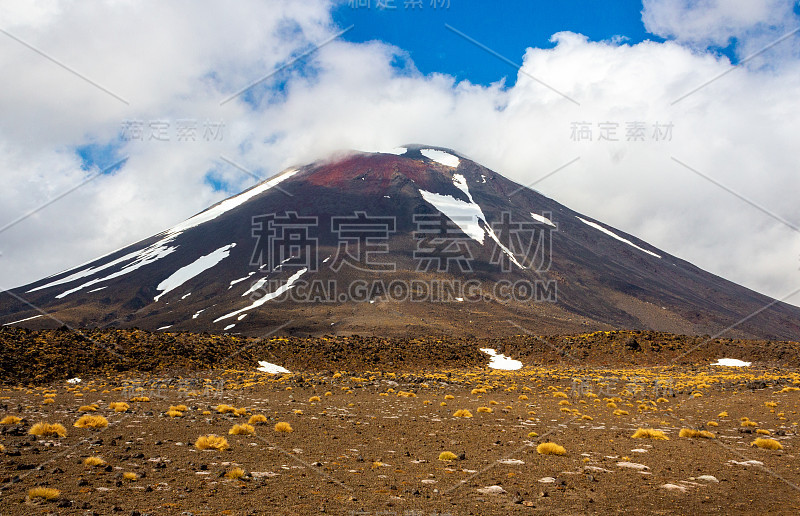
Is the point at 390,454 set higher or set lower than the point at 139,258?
lower

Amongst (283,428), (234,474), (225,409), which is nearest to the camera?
(234,474)

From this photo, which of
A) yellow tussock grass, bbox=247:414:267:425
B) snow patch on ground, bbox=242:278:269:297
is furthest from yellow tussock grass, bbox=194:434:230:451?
snow patch on ground, bbox=242:278:269:297

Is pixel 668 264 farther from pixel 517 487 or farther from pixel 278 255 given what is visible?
pixel 517 487

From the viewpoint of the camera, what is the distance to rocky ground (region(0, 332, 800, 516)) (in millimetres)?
8391

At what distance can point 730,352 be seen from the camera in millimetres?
47188

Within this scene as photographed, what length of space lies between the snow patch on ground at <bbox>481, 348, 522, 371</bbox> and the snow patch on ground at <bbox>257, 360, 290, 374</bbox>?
19862mm

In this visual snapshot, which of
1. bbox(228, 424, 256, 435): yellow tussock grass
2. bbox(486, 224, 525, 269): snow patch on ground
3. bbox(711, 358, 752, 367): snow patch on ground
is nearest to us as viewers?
bbox(228, 424, 256, 435): yellow tussock grass

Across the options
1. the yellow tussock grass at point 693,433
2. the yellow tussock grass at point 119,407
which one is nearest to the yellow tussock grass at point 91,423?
the yellow tussock grass at point 119,407

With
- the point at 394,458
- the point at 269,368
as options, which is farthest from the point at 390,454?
the point at 269,368

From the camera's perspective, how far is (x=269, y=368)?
125 feet

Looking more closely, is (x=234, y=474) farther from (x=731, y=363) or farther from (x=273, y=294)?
(x=273, y=294)

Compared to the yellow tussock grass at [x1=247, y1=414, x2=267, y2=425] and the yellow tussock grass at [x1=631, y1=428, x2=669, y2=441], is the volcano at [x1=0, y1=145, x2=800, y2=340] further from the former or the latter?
the yellow tussock grass at [x1=631, y1=428, x2=669, y2=441]

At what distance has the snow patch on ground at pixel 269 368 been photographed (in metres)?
37.1

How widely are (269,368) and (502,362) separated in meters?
23.1
